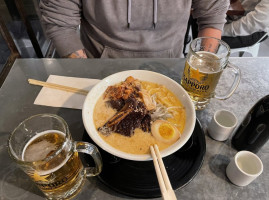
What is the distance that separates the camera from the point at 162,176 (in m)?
0.75

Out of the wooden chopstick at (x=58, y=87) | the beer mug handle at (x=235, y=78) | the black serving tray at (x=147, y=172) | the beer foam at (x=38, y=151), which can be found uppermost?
the beer foam at (x=38, y=151)

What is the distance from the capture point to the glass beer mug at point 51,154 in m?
0.70

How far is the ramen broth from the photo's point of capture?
85cm

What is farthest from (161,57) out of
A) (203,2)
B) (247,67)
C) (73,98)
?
(73,98)

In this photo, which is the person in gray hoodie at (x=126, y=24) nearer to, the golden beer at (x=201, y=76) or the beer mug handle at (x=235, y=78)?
the golden beer at (x=201, y=76)

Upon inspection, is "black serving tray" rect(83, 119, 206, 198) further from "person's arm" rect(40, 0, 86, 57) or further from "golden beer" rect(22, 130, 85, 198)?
"person's arm" rect(40, 0, 86, 57)

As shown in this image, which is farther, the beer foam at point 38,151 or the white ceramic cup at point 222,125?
the white ceramic cup at point 222,125

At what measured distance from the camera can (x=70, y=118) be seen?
113 centimetres

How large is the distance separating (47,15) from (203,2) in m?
1.04

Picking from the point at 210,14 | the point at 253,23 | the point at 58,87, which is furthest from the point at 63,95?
the point at 253,23

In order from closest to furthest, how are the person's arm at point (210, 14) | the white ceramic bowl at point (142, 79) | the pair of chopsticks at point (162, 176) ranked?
1. the pair of chopsticks at point (162, 176)
2. the white ceramic bowl at point (142, 79)
3. the person's arm at point (210, 14)

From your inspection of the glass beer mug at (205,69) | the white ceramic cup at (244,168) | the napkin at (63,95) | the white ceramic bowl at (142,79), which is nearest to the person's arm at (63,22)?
the napkin at (63,95)

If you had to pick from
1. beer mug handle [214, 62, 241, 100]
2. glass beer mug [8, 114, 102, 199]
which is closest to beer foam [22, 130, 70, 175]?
glass beer mug [8, 114, 102, 199]

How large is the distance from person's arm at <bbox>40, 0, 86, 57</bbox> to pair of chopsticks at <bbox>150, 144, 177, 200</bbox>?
987 mm
